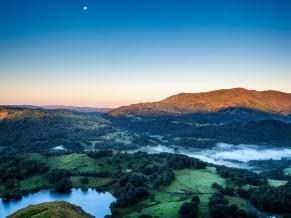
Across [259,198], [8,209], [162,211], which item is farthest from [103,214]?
[259,198]

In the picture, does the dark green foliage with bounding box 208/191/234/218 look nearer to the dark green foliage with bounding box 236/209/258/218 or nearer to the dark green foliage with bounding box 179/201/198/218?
the dark green foliage with bounding box 236/209/258/218

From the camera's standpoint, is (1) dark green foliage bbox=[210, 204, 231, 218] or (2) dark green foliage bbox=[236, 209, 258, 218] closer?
(2) dark green foliage bbox=[236, 209, 258, 218]

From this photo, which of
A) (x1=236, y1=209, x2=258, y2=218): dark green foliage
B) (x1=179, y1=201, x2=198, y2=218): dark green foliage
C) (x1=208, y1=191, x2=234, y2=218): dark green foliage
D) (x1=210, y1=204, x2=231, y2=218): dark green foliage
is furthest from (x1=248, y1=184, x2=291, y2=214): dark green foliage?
(x1=179, y1=201, x2=198, y2=218): dark green foliage

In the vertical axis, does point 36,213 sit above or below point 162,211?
above

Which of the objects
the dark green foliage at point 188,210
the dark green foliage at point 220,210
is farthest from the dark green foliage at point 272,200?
the dark green foliage at point 188,210

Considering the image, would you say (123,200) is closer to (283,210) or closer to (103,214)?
(103,214)

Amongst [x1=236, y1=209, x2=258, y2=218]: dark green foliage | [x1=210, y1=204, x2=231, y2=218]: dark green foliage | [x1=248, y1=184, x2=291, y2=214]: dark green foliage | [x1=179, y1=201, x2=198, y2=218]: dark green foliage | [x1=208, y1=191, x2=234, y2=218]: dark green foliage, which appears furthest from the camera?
[x1=248, y1=184, x2=291, y2=214]: dark green foliage

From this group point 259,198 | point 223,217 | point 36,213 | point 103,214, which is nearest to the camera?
point 36,213

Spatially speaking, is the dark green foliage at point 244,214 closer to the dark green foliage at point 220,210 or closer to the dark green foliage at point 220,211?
the dark green foliage at point 220,210

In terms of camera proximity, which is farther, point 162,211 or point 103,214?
point 103,214
